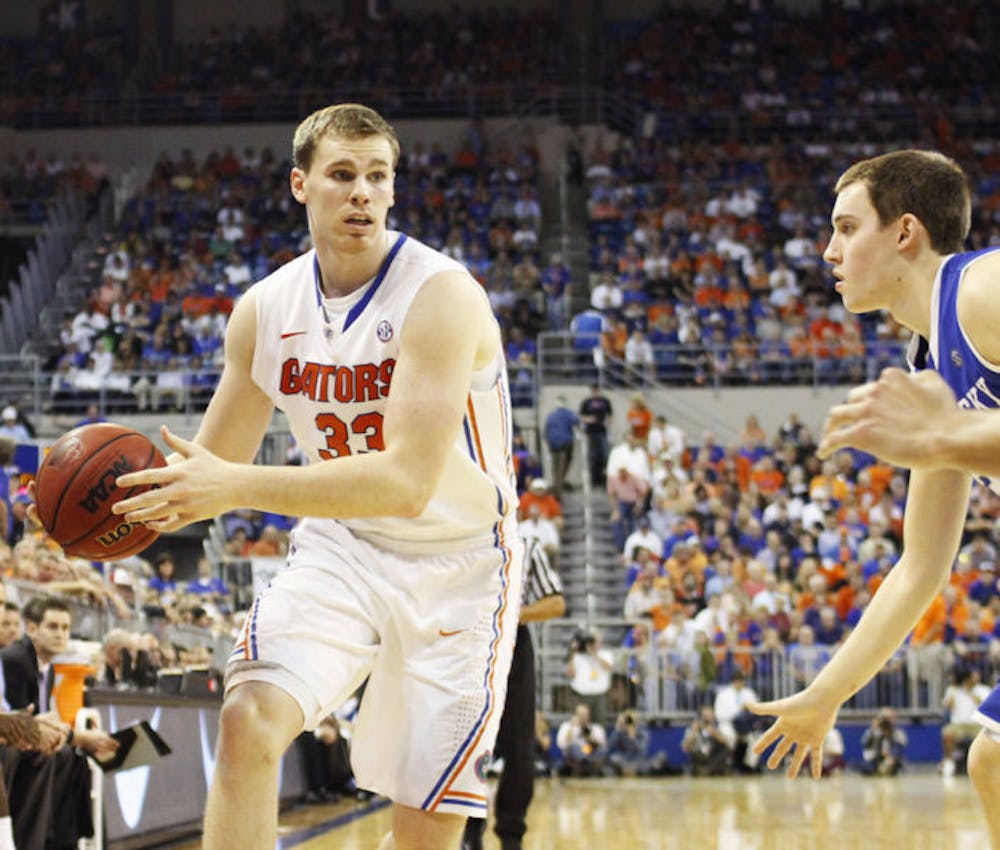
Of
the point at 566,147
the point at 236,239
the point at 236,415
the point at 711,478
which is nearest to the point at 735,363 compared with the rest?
the point at 711,478

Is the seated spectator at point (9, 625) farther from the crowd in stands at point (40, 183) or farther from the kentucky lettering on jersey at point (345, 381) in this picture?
the crowd in stands at point (40, 183)

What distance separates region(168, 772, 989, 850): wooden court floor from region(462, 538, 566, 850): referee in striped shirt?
1.55 meters

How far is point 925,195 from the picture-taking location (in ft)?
13.5

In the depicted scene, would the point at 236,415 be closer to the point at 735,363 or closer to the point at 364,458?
the point at 364,458

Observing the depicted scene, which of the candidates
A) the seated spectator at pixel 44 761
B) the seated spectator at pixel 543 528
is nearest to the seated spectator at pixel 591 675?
the seated spectator at pixel 543 528

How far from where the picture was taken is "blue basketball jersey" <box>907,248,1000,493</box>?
151 inches

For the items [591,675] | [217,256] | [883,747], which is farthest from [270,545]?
[217,256]

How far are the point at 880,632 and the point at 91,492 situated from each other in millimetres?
2015

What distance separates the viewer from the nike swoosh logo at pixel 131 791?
325 inches

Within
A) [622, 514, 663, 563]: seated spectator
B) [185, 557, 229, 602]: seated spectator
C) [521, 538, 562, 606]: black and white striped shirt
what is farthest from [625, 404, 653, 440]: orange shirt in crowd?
[521, 538, 562, 606]: black and white striped shirt

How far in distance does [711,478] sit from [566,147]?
8989 mm

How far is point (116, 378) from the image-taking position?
21.2 metres

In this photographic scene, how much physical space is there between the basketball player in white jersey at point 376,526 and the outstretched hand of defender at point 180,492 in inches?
19.4

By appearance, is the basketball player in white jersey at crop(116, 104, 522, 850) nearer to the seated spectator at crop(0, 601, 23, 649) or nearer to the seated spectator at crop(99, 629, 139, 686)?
the seated spectator at crop(0, 601, 23, 649)
